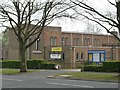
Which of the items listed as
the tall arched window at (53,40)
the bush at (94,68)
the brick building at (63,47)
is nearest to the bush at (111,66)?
the bush at (94,68)

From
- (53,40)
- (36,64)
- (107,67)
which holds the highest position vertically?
(53,40)

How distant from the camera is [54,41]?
69.9 metres

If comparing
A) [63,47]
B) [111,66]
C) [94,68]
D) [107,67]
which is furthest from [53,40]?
[111,66]

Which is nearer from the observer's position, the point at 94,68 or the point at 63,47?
the point at 94,68

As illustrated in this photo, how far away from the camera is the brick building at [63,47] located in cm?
5931

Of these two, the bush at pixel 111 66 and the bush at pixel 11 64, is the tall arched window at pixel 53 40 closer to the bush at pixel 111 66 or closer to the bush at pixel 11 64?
the bush at pixel 11 64

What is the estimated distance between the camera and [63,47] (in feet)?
196

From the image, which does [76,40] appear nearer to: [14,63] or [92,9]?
[14,63]

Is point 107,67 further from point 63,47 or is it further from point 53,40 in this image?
point 53,40

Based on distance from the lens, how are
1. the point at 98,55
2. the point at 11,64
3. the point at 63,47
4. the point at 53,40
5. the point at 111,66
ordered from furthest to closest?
the point at 53,40, the point at 63,47, the point at 11,64, the point at 98,55, the point at 111,66

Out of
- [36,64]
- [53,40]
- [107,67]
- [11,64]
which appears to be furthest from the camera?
[53,40]

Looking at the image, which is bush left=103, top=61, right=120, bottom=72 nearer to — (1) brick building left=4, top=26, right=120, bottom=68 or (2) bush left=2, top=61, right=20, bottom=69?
(2) bush left=2, top=61, right=20, bottom=69

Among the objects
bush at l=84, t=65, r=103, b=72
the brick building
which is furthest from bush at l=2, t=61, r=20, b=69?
bush at l=84, t=65, r=103, b=72

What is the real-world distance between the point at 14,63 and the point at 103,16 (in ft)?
99.8
